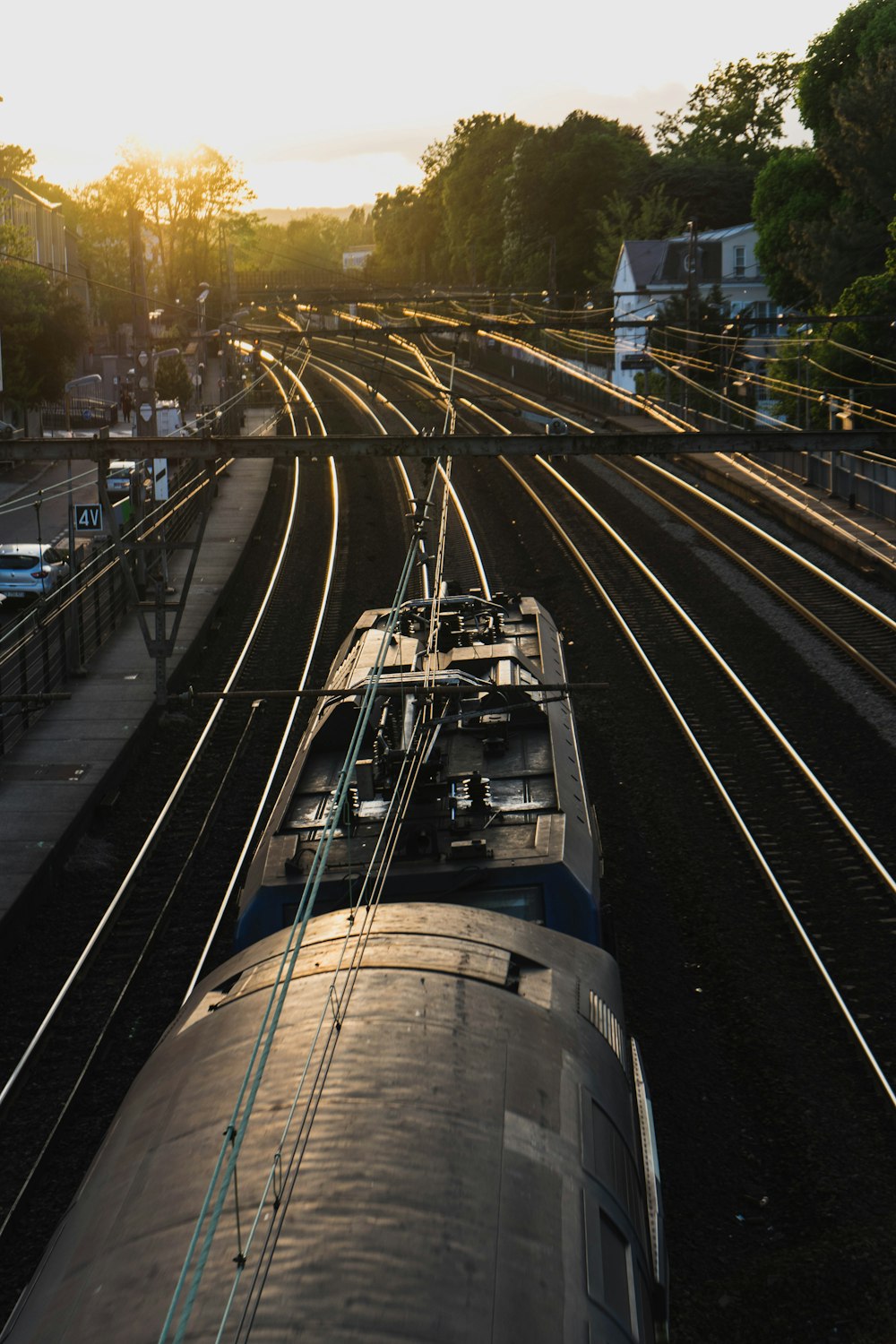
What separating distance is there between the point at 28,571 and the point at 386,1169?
29.4 m

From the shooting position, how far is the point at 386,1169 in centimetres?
540

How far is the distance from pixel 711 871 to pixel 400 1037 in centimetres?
935

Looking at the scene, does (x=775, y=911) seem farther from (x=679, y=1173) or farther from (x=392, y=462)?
(x=392, y=462)

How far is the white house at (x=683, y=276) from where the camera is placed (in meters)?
71.6

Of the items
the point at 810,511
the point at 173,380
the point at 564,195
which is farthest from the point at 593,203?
the point at 810,511

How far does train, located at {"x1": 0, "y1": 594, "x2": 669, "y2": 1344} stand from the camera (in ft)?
16.0

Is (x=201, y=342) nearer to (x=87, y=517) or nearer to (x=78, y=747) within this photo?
(x=87, y=517)

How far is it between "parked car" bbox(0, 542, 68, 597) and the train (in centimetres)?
2422

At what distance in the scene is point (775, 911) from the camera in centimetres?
1402

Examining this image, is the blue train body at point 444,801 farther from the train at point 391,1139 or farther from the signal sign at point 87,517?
the signal sign at point 87,517

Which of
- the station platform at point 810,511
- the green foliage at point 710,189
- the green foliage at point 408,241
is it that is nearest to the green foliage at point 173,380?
the station platform at point 810,511

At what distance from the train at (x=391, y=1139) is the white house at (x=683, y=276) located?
63.7 m

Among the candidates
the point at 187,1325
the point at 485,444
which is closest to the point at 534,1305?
the point at 187,1325

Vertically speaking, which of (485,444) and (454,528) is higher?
(485,444)
